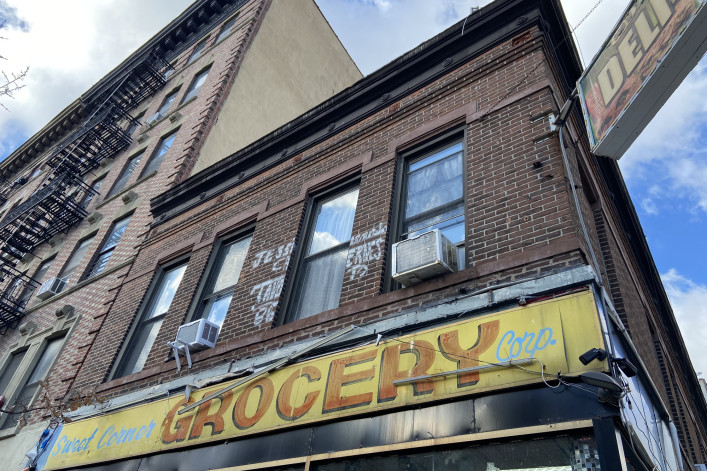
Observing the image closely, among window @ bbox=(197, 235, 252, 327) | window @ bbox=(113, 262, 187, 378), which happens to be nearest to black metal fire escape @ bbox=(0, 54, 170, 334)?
window @ bbox=(113, 262, 187, 378)

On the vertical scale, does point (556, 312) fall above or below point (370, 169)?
below

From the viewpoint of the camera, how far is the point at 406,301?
18.4 ft

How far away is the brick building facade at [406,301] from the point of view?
162 inches

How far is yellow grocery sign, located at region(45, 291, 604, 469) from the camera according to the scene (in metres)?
4.11

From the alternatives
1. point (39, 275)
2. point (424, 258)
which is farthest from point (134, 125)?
point (424, 258)

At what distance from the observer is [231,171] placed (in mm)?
10727

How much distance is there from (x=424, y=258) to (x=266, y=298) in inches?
114

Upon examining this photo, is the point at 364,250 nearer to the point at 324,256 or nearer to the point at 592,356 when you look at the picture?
the point at 324,256

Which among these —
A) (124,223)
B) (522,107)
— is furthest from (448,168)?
(124,223)

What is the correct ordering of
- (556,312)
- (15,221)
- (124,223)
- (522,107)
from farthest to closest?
(15,221)
(124,223)
(522,107)
(556,312)

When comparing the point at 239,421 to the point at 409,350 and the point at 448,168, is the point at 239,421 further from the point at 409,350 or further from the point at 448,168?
the point at 448,168

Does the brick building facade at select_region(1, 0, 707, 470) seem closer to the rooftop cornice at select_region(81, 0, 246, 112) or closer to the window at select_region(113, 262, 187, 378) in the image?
the window at select_region(113, 262, 187, 378)

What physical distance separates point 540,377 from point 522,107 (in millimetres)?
3713

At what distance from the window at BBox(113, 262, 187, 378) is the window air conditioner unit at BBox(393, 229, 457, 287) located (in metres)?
5.52
